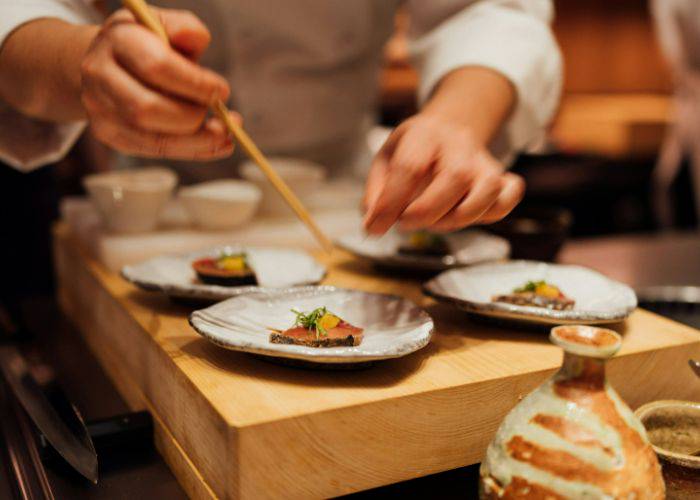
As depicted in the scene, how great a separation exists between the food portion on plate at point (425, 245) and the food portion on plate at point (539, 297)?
31cm

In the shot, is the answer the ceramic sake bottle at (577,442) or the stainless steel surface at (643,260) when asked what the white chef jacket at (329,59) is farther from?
the ceramic sake bottle at (577,442)

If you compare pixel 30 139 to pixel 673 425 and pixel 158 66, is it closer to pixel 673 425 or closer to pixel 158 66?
pixel 158 66

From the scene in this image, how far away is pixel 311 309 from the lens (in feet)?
4.18

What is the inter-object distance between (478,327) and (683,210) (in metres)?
4.40

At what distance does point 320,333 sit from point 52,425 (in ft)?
1.42

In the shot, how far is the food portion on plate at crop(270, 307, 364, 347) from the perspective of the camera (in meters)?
1.09

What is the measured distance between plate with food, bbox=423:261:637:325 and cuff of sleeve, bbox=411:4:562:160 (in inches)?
18.0

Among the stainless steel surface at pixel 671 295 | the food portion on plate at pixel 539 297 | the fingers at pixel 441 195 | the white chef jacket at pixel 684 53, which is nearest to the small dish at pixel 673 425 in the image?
the food portion on plate at pixel 539 297

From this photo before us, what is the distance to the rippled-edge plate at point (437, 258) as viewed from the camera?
5.22 feet

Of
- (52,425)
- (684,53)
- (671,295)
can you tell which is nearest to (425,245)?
(671,295)

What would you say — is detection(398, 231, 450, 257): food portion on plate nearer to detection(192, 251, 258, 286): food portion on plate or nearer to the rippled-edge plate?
the rippled-edge plate

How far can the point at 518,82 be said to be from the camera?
1.68 m

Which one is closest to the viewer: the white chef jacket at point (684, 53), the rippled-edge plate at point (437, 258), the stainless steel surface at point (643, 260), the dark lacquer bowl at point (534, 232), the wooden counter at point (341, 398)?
the wooden counter at point (341, 398)

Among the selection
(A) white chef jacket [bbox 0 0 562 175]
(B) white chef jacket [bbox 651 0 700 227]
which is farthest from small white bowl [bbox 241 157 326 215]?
(B) white chef jacket [bbox 651 0 700 227]
